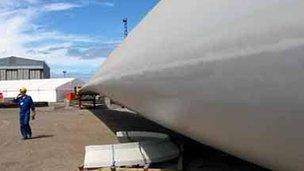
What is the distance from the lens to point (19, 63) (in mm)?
77375

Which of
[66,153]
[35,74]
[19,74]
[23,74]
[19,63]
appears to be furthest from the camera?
[19,63]

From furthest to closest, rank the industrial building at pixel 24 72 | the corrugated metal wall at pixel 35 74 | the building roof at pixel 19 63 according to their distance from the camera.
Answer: the building roof at pixel 19 63 < the corrugated metal wall at pixel 35 74 < the industrial building at pixel 24 72

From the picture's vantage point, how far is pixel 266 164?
3000 mm

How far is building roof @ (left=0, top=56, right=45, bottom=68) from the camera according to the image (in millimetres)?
71262

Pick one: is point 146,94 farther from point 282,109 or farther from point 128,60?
point 282,109

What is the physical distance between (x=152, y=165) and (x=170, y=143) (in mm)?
1050

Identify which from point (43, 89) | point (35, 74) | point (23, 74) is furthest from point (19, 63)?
point (43, 89)

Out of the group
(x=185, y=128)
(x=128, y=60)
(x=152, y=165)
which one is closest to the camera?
(x=185, y=128)

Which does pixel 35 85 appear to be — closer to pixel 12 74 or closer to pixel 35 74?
pixel 35 74

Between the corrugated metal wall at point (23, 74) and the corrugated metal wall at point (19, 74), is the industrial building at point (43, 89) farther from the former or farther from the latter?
the corrugated metal wall at point (19, 74)

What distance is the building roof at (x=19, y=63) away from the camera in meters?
71.3

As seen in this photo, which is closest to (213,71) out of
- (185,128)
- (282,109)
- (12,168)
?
(282,109)

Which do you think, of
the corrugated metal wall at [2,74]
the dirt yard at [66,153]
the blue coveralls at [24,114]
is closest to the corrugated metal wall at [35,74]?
the corrugated metal wall at [2,74]

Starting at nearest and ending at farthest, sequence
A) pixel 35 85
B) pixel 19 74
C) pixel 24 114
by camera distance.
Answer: pixel 24 114 → pixel 35 85 → pixel 19 74
